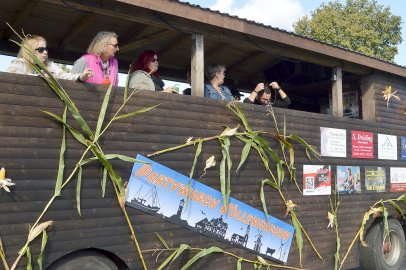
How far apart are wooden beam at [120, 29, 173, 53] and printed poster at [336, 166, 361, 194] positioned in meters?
2.78

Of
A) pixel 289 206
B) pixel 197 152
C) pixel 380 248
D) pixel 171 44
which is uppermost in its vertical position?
pixel 171 44

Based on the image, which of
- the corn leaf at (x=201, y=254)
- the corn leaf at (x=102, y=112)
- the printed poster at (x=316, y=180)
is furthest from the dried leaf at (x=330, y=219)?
the corn leaf at (x=102, y=112)

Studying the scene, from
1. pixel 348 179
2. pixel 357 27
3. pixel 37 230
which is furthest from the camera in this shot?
pixel 357 27

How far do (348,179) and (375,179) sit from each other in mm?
714

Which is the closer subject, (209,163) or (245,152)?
(209,163)

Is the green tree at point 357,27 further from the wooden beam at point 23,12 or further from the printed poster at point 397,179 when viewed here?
the wooden beam at point 23,12

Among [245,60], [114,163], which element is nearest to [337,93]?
[245,60]

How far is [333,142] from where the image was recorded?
5645 mm


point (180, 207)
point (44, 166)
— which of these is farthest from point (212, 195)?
point (44, 166)

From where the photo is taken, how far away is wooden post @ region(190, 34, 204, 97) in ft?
14.4

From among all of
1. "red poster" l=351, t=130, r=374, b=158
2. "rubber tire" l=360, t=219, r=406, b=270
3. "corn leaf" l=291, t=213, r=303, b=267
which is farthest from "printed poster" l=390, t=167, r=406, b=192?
"corn leaf" l=291, t=213, r=303, b=267

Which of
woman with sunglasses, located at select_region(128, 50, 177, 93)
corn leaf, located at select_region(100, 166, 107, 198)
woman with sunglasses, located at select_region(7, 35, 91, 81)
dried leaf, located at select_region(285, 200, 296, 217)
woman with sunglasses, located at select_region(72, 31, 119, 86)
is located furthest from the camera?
dried leaf, located at select_region(285, 200, 296, 217)

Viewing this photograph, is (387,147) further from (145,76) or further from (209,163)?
(145,76)

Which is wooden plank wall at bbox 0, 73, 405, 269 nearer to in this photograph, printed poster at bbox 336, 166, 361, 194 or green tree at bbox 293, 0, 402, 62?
printed poster at bbox 336, 166, 361, 194
